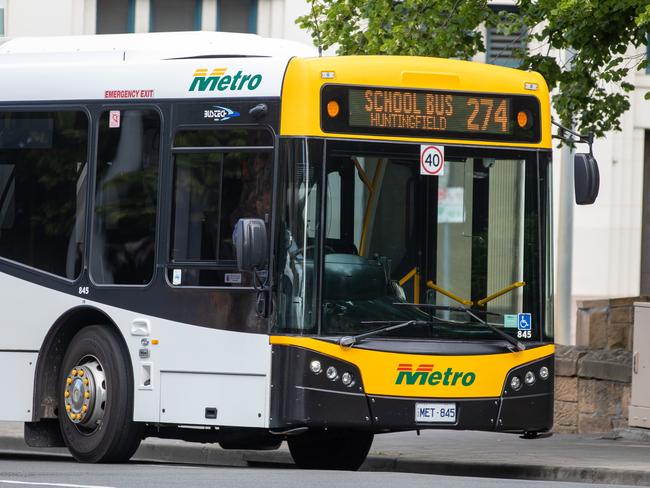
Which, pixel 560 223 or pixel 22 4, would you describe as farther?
pixel 22 4

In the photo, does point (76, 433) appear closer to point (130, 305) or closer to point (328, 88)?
point (130, 305)

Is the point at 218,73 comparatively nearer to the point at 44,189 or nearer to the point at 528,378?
the point at 44,189

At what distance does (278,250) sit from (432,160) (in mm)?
1295

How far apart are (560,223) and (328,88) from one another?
12.8m

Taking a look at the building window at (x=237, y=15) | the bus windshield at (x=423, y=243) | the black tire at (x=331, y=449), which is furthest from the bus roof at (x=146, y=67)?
the building window at (x=237, y=15)

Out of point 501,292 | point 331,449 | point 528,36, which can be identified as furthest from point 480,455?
point 528,36

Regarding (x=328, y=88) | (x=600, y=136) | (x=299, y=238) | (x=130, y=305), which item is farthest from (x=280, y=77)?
(x=600, y=136)

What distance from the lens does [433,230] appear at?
12344mm

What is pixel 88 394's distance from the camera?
503 inches

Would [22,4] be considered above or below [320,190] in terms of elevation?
above

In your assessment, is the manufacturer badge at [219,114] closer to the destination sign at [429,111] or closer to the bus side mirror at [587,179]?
the destination sign at [429,111]

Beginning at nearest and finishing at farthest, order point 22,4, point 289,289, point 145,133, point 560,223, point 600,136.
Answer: point 289,289 < point 145,133 < point 600,136 < point 560,223 < point 22,4

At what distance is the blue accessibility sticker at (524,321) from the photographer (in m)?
12.5

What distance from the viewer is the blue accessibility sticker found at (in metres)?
12.5
